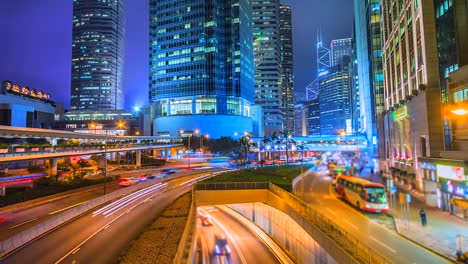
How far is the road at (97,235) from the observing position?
681 inches

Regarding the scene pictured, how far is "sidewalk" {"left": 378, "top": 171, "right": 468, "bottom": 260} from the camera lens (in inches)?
779

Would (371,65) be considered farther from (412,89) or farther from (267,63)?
(267,63)

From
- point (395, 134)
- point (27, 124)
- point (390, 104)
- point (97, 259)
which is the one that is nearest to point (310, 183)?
point (395, 134)

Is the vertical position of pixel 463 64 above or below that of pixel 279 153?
above

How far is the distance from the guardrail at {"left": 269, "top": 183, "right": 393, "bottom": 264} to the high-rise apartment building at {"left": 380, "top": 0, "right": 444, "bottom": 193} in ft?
59.4

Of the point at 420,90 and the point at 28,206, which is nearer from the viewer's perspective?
the point at 28,206

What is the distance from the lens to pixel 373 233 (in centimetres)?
2259

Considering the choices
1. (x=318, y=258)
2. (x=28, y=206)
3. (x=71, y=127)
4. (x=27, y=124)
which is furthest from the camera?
(x=71, y=127)

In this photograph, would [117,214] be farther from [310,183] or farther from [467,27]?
[467,27]

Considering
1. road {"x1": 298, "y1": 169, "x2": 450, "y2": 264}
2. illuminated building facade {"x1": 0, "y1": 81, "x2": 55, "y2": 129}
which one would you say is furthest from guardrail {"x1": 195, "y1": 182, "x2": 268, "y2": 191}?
illuminated building facade {"x1": 0, "y1": 81, "x2": 55, "y2": 129}

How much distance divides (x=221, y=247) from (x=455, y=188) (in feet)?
80.3

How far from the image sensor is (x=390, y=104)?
59.0 m

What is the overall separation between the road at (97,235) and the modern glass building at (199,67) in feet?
302

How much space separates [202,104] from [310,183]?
274 feet
